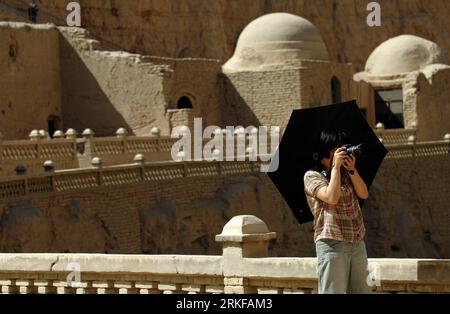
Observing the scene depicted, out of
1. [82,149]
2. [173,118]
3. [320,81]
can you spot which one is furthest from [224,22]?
[82,149]

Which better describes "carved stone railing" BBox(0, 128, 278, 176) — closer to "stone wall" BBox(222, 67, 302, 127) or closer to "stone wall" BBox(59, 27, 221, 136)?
"stone wall" BBox(59, 27, 221, 136)

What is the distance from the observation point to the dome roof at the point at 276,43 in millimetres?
31859

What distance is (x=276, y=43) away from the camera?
31.9 metres

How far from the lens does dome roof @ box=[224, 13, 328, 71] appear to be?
3186 cm

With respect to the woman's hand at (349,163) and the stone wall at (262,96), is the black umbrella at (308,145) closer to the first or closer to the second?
the woman's hand at (349,163)

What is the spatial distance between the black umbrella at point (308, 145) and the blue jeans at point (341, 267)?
452 mm

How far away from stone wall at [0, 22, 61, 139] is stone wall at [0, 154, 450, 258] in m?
6.70

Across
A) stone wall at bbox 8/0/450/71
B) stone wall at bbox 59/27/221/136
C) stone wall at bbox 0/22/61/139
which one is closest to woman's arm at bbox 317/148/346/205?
stone wall at bbox 0/22/61/139

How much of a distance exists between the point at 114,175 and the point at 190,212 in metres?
2.45

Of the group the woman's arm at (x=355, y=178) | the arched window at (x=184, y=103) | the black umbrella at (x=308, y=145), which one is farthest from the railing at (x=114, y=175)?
the woman's arm at (x=355, y=178)

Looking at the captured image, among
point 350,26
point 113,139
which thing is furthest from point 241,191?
point 350,26

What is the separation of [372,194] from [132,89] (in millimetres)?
6532

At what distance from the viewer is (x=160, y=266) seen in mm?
10133
